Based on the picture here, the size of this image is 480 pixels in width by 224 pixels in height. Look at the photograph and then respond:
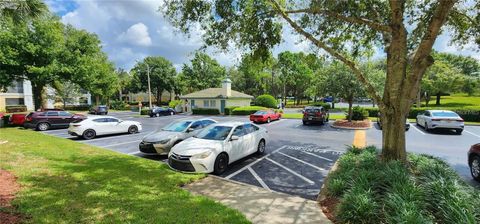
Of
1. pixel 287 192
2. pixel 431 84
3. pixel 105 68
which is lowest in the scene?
pixel 287 192

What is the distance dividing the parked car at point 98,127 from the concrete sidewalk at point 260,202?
1098 centimetres

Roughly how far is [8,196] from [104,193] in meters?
1.76

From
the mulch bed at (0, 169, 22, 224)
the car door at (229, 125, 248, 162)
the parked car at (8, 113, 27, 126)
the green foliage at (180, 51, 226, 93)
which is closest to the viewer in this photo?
the mulch bed at (0, 169, 22, 224)

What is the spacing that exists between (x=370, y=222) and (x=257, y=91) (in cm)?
6008

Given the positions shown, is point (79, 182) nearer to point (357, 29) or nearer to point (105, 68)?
point (357, 29)

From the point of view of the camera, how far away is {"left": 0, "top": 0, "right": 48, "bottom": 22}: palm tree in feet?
33.1

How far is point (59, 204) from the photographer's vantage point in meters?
4.94

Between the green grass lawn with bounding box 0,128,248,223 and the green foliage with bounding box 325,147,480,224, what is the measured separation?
6.69ft

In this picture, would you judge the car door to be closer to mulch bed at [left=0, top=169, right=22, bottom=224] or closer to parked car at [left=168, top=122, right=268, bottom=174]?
parked car at [left=168, top=122, right=268, bottom=174]

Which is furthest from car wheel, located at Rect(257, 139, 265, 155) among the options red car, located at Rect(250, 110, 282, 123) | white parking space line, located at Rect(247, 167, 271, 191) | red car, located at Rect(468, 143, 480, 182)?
red car, located at Rect(250, 110, 282, 123)

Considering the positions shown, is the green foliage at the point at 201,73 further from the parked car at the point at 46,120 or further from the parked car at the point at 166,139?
the parked car at the point at 166,139

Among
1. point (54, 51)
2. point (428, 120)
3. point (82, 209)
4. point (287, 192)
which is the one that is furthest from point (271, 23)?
point (54, 51)

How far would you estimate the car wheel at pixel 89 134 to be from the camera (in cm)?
1477

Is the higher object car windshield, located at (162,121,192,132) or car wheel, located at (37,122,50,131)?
car windshield, located at (162,121,192,132)
